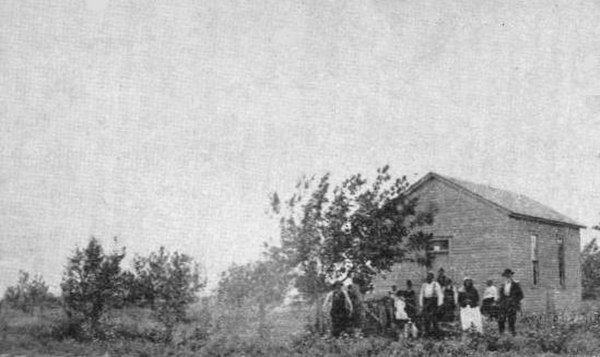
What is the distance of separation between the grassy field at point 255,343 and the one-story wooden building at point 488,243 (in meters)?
2.61

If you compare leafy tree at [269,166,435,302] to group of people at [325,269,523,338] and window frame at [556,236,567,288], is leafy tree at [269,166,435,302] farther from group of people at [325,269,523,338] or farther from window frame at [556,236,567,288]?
window frame at [556,236,567,288]

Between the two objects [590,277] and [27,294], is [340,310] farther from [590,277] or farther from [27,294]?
[590,277]

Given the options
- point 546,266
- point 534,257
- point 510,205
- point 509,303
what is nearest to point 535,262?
point 534,257

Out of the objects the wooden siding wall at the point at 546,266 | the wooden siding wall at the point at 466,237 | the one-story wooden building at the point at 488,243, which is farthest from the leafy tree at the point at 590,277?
the wooden siding wall at the point at 466,237

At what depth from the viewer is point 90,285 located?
17469mm

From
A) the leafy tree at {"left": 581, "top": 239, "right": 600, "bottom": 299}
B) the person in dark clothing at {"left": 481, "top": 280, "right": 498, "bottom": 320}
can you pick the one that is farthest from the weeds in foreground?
the leafy tree at {"left": 581, "top": 239, "right": 600, "bottom": 299}

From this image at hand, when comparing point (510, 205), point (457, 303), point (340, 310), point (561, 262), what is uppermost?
point (510, 205)

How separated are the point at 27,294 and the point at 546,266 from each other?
23.1 m

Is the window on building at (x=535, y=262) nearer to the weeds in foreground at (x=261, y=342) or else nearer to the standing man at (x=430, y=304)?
the weeds in foreground at (x=261, y=342)

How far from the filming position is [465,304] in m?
15.3

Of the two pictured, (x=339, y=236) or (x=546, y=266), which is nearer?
(x=339, y=236)

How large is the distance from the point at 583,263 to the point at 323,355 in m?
31.6

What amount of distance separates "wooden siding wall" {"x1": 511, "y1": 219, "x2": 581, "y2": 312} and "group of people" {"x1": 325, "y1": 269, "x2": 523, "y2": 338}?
5.42 m

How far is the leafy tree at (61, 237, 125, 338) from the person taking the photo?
17.4 m
